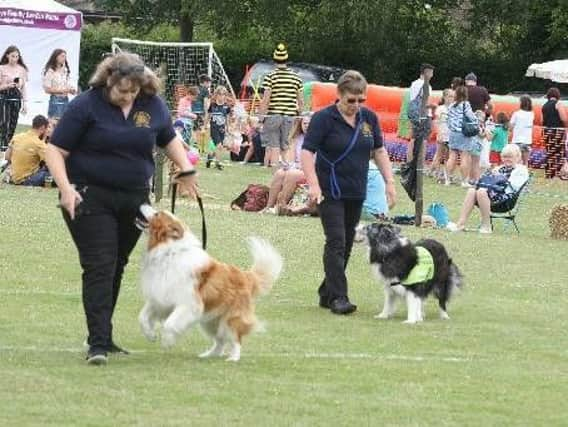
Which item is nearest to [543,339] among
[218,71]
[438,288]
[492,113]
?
[438,288]

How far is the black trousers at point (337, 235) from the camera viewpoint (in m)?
11.0

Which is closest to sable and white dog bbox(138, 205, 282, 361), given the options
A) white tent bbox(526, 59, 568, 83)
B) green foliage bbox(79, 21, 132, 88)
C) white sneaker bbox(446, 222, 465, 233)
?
white sneaker bbox(446, 222, 465, 233)

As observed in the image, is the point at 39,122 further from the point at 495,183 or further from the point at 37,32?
the point at 37,32

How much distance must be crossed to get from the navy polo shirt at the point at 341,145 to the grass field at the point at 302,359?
0.98 metres

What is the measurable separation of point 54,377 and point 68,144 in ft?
4.24

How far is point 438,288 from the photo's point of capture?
11164 mm

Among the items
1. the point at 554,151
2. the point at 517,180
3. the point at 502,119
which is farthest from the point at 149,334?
the point at 554,151

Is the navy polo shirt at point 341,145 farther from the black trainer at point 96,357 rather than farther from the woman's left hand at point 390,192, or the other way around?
the black trainer at point 96,357

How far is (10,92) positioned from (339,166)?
13.5 metres

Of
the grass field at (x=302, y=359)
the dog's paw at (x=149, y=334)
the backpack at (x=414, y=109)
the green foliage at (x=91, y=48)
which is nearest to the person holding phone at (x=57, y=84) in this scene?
the backpack at (x=414, y=109)

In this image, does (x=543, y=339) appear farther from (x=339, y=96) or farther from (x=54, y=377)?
(x=54, y=377)

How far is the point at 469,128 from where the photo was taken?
23750 millimetres

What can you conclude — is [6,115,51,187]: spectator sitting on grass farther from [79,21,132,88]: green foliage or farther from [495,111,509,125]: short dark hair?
[79,21,132,88]: green foliage

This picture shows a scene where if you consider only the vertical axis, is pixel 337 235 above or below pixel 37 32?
above
